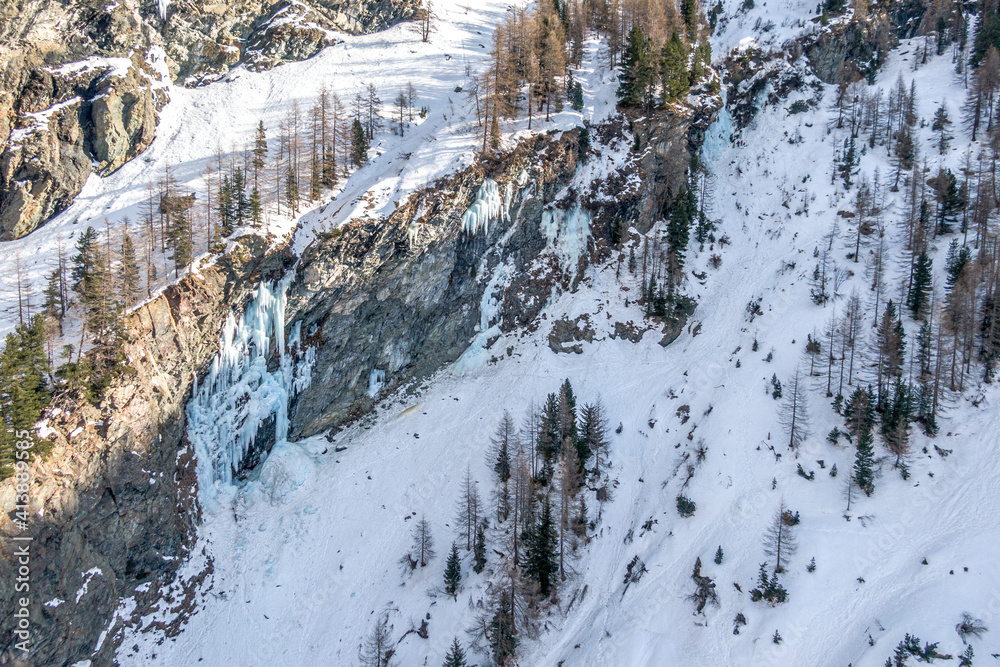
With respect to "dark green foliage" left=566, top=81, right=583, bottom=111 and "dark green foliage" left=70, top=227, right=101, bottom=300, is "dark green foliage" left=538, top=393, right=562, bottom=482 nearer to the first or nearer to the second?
"dark green foliage" left=70, top=227, right=101, bottom=300

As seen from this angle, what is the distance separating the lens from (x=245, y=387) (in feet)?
125

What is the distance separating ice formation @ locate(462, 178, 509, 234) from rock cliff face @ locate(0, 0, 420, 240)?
111ft

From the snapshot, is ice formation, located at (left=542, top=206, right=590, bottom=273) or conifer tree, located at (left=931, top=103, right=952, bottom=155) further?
conifer tree, located at (left=931, top=103, right=952, bottom=155)

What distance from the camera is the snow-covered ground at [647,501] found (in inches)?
1090

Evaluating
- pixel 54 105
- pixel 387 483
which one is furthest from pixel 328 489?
pixel 54 105

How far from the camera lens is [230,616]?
32.2 metres

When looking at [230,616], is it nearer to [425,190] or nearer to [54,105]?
[425,190]

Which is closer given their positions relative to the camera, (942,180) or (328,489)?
(328,489)

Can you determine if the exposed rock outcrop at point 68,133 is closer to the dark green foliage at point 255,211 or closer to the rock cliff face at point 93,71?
the rock cliff face at point 93,71

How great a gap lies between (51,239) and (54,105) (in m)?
15.8

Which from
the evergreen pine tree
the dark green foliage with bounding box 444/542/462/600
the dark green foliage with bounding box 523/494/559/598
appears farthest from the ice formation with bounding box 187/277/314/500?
the dark green foliage with bounding box 523/494/559/598

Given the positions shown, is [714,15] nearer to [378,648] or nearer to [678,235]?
[678,235]

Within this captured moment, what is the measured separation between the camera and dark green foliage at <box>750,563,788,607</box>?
27.8 m

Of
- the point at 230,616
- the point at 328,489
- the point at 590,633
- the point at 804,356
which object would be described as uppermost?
the point at 804,356
